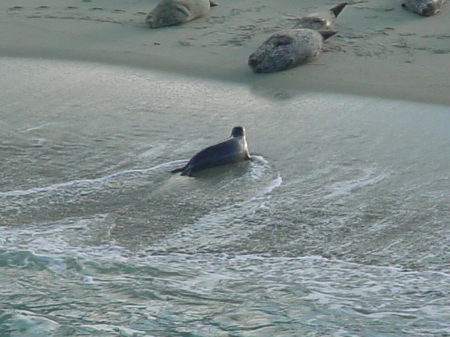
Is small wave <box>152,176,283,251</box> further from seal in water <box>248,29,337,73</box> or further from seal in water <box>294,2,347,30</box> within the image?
seal in water <box>294,2,347,30</box>

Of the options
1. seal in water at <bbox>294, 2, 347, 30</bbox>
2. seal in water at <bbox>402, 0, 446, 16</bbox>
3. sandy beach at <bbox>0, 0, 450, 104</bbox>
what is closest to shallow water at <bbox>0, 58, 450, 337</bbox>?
sandy beach at <bbox>0, 0, 450, 104</bbox>

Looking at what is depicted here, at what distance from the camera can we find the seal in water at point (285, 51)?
10055mm

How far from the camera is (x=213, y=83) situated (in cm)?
988

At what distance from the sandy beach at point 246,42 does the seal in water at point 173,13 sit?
0.09m

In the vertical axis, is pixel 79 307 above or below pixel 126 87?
below

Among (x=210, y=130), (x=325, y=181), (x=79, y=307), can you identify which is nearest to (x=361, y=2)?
(x=210, y=130)

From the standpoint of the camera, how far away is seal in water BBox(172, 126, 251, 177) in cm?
749

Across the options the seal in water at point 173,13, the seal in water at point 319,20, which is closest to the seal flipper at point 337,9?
the seal in water at point 319,20

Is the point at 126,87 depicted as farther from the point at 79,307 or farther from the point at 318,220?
the point at 79,307

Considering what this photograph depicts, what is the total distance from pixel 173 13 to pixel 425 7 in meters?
2.81

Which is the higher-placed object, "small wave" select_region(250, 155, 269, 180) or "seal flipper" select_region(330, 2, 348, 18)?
"seal flipper" select_region(330, 2, 348, 18)

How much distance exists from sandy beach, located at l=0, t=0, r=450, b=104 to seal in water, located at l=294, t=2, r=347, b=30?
12 centimetres

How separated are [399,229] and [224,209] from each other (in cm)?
118

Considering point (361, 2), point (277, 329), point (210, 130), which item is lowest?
point (277, 329)
